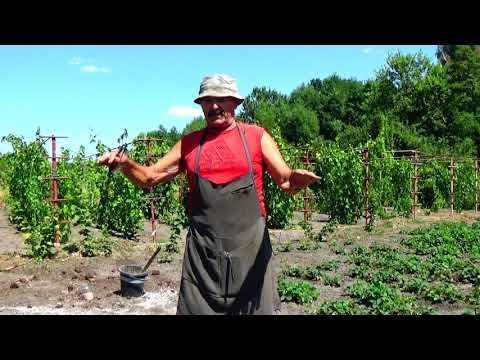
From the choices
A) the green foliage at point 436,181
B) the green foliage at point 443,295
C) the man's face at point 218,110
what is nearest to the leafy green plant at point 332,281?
the green foliage at point 443,295

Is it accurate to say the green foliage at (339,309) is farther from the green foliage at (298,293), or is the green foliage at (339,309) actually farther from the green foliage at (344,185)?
the green foliage at (344,185)

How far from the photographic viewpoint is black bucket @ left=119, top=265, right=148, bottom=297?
21.2 feet

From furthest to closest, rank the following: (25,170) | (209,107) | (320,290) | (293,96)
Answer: (293,96), (25,170), (320,290), (209,107)

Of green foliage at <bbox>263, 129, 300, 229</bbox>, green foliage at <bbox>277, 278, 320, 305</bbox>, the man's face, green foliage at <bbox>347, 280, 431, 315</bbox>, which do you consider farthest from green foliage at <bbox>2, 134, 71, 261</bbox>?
the man's face

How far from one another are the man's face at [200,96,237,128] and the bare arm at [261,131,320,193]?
23 cm

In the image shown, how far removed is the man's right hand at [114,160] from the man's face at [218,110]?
514 millimetres

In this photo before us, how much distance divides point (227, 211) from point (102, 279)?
4.99 m

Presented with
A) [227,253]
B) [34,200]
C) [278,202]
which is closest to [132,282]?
[227,253]

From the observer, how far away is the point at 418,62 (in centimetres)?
3962

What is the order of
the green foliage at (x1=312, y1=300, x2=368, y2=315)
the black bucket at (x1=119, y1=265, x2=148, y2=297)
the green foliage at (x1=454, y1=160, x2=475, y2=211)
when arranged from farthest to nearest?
the green foliage at (x1=454, y1=160, x2=475, y2=211), the black bucket at (x1=119, y1=265, x2=148, y2=297), the green foliage at (x1=312, y1=300, x2=368, y2=315)

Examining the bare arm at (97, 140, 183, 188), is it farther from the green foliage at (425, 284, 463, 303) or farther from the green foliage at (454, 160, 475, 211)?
the green foliage at (454, 160, 475, 211)
